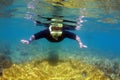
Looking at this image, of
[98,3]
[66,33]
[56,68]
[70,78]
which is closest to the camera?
[70,78]

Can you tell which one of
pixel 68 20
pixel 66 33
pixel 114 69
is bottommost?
→ pixel 114 69

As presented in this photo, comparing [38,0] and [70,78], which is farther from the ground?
[38,0]

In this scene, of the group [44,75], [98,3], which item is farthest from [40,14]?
[44,75]

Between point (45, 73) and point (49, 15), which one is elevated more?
point (45, 73)

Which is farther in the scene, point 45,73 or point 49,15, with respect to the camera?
point 49,15

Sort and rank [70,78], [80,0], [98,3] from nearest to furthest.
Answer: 1. [70,78]
2. [80,0]
3. [98,3]

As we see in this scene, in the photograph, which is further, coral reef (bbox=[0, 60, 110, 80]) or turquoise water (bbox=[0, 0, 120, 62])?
turquoise water (bbox=[0, 0, 120, 62])

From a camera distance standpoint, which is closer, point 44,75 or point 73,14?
point 44,75

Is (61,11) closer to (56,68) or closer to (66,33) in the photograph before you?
(66,33)

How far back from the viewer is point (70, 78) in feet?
37.5

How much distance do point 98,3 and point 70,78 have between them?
31.7 ft

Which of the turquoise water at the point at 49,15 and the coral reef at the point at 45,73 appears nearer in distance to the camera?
the coral reef at the point at 45,73

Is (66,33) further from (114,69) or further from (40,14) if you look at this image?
(40,14)

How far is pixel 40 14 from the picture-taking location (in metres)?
26.3
